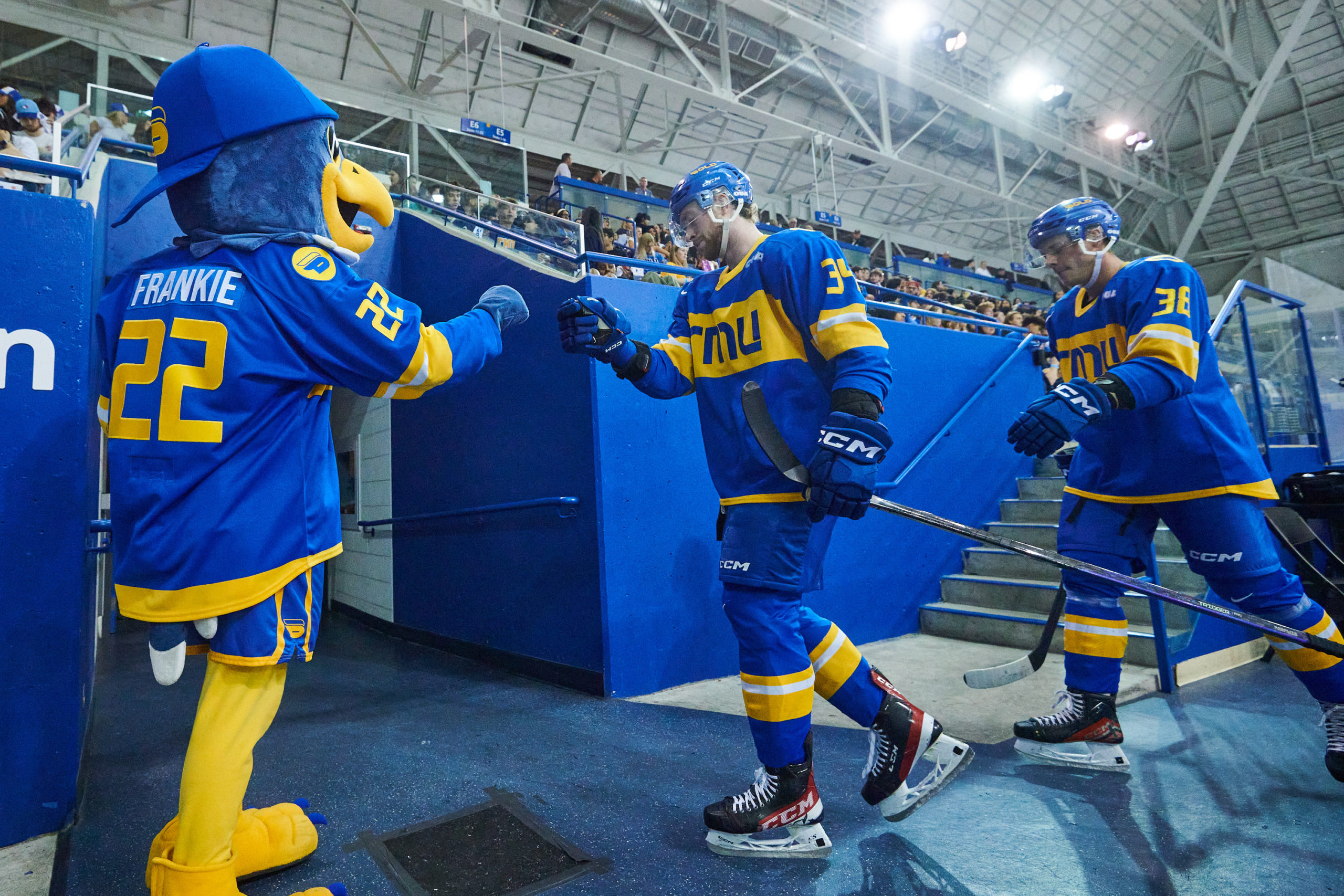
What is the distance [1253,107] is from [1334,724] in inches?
738

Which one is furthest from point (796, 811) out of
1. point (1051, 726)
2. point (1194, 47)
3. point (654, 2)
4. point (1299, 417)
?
point (1194, 47)

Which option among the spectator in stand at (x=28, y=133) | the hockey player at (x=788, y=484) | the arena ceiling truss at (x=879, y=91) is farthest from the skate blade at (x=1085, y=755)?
the arena ceiling truss at (x=879, y=91)

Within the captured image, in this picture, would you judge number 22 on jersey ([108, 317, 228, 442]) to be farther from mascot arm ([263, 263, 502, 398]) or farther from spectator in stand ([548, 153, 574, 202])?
spectator in stand ([548, 153, 574, 202])

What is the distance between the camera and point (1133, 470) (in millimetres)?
2301

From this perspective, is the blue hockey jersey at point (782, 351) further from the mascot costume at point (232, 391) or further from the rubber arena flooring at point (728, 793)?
the rubber arena flooring at point (728, 793)

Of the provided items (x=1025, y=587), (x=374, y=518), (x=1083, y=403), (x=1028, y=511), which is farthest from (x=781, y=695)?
(x=374, y=518)

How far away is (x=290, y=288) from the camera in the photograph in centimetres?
144

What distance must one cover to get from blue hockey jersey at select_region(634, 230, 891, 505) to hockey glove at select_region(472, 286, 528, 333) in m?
0.52

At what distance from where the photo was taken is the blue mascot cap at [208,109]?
57.7 inches

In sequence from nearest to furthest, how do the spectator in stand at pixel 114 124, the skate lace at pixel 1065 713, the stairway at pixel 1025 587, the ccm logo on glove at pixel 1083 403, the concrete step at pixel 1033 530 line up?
the ccm logo on glove at pixel 1083 403, the skate lace at pixel 1065 713, the stairway at pixel 1025 587, the concrete step at pixel 1033 530, the spectator in stand at pixel 114 124

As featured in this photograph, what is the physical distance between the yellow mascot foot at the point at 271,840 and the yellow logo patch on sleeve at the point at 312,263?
128cm

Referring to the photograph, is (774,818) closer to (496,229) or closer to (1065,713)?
(1065,713)

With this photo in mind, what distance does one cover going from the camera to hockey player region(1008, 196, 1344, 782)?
81.0 inches

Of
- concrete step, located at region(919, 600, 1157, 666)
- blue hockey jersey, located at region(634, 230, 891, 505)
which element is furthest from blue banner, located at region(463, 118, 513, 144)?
blue hockey jersey, located at region(634, 230, 891, 505)
